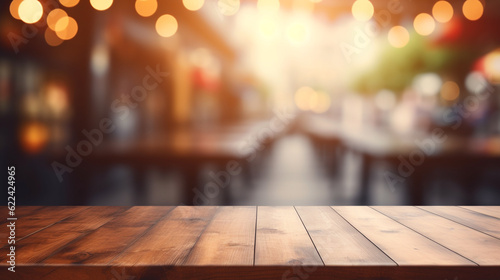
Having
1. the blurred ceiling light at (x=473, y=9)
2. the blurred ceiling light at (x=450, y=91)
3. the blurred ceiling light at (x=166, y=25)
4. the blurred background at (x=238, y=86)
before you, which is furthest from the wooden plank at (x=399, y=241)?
the blurred ceiling light at (x=473, y=9)

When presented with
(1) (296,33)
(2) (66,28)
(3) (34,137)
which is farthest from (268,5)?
(3) (34,137)

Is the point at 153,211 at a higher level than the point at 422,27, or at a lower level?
lower

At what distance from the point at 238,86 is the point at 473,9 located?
185 centimetres

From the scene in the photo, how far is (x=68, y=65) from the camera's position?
3035mm

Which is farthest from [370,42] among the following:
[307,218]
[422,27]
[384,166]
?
[307,218]

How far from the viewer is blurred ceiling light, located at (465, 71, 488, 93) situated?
321 centimetres

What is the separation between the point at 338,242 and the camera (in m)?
1.33

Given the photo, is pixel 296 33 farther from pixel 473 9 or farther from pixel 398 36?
pixel 473 9

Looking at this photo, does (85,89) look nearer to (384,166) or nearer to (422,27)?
(384,166)

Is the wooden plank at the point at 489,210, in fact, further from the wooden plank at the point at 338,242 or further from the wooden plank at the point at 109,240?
the wooden plank at the point at 109,240

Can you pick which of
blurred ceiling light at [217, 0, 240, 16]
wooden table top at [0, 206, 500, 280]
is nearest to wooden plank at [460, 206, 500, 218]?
wooden table top at [0, 206, 500, 280]

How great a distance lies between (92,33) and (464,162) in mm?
2670

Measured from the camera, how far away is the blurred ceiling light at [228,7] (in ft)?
10.1

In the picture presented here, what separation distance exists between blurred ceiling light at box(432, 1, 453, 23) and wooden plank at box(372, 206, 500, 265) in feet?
5.95
